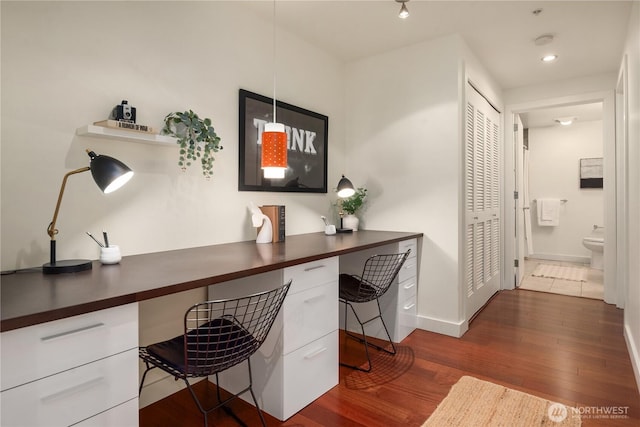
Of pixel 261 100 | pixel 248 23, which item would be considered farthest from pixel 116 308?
pixel 248 23

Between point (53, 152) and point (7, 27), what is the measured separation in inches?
19.4

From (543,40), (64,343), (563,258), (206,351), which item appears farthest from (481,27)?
(563,258)

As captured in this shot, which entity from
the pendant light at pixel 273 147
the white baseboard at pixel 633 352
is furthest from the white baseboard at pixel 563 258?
the pendant light at pixel 273 147

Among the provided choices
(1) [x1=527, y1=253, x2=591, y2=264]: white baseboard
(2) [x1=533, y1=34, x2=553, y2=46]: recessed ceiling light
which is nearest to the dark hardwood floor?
(2) [x1=533, y1=34, x2=553, y2=46]: recessed ceiling light

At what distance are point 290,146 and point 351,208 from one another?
81cm

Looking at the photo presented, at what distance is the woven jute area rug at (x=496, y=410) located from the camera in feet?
5.75

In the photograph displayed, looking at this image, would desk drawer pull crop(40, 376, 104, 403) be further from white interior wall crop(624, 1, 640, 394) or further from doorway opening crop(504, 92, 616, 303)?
doorway opening crop(504, 92, 616, 303)

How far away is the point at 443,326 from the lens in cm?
293

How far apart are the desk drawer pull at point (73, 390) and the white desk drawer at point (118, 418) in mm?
95

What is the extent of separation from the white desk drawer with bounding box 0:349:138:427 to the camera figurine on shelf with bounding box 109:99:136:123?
3.62 feet

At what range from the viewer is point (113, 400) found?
1.09m

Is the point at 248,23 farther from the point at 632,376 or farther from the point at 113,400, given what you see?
the point at 632,376

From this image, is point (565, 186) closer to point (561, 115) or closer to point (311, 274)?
point (561, 115)

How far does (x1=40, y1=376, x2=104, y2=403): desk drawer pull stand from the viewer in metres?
0.97
